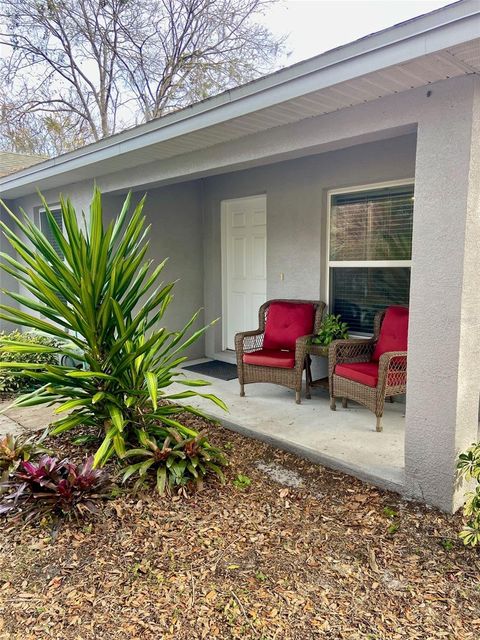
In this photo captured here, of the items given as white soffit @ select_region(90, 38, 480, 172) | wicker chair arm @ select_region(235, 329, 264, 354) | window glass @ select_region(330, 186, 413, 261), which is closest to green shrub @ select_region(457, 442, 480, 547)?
white soffit @ select_region(90, 38, 480, 172)

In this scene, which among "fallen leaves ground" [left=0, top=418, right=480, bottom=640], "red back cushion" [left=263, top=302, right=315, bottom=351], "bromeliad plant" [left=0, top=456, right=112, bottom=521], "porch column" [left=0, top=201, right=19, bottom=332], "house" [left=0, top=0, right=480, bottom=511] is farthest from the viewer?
"porch column" [left=0, top=201, right=19, bottom=332]

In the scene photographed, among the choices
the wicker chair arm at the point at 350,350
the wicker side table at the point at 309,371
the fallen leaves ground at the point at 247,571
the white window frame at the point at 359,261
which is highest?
the white window frame at the point at 359,261

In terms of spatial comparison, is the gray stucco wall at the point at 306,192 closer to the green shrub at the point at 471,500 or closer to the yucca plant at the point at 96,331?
the yucca plant at the point at 96,331

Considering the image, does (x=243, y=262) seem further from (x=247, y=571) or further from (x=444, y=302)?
(x=247, y=571)

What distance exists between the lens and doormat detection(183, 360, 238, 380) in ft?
19.3

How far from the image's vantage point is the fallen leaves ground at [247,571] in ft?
6.56

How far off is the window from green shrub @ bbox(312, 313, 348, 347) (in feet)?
0.63

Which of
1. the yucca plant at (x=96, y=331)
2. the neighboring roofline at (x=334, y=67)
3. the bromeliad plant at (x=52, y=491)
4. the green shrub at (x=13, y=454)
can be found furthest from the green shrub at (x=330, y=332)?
the green shrub at (x=13, y=454)

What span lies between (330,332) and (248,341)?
1.03 metres

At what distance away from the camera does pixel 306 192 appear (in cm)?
518

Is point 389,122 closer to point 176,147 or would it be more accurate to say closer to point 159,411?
point 176,147

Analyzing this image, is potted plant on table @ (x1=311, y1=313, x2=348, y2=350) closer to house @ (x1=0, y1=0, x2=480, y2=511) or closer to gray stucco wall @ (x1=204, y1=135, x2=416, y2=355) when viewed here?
house @ (x1=0, y1=0, x2=480, y2=511)

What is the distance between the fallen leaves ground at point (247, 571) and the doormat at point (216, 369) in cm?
277

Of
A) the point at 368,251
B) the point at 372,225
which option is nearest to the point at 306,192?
the point at 372,225
